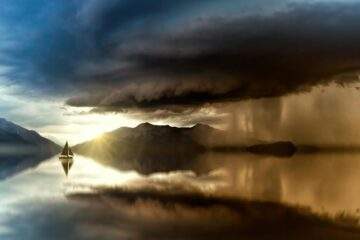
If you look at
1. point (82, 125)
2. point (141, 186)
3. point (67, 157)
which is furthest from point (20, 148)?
point (141, 186)

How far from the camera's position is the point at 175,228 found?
5.13 m

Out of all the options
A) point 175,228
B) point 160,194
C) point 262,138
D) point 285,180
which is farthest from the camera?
point 262,138

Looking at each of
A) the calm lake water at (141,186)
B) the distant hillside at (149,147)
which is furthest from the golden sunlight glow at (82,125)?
the calm lake water at (141,186)

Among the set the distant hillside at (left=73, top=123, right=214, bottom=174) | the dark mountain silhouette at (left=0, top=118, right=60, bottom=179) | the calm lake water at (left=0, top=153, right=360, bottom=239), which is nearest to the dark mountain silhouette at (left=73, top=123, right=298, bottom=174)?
the distant hillside at (left=73, top=123, right=214, bottom=174)

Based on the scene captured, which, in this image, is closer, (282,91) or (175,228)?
(175,228)

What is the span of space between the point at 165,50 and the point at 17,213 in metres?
2.45

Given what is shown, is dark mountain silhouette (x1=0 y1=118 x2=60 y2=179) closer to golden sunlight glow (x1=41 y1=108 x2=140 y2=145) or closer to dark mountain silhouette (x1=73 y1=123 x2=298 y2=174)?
golden sunlight glow (x1=41 y1=108 x2=140 y2=145)

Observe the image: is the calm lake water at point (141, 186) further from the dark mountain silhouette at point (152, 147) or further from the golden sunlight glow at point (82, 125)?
the golden sunlight glow at point (82, 125)

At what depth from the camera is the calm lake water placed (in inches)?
205

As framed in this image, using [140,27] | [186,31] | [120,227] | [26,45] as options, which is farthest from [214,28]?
[120,227]

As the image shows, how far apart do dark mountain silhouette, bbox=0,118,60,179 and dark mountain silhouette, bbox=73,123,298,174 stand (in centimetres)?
39

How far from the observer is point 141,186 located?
245 inches

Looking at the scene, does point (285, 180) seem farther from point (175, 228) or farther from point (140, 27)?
point (140, 27)

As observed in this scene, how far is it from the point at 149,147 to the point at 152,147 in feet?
0.12
